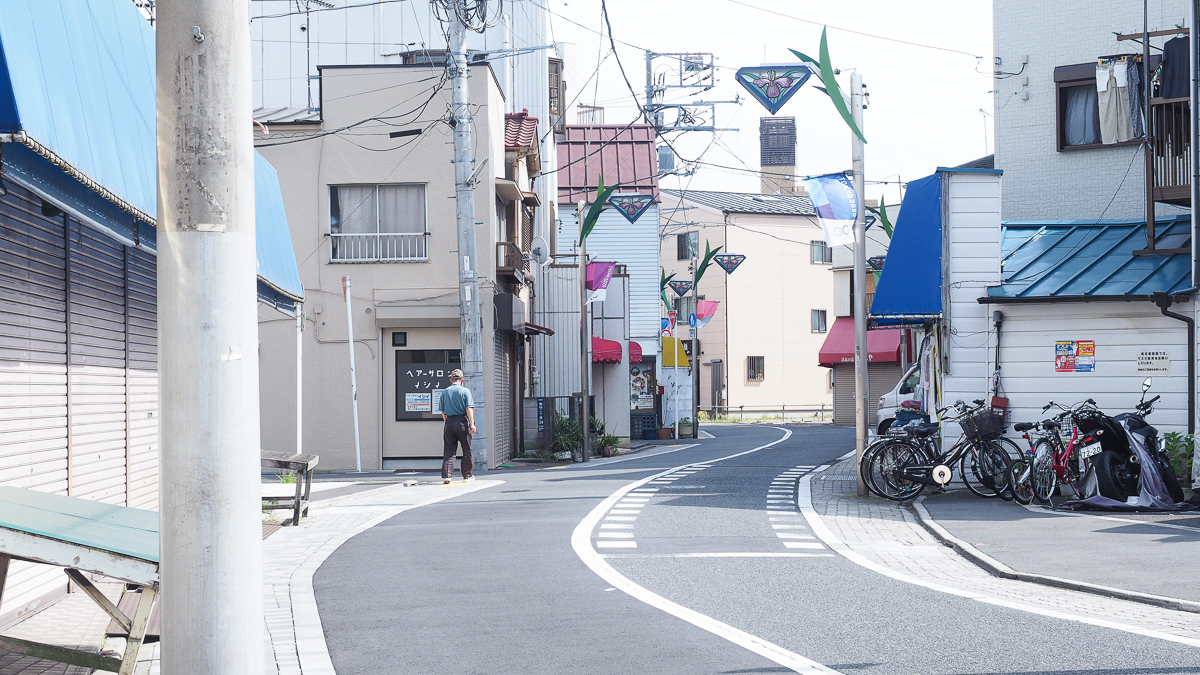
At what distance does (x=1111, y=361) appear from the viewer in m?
16.8

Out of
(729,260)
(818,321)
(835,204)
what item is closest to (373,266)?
(835,204)

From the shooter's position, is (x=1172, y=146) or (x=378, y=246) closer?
(x=1172, y=146)

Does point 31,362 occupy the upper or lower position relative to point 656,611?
upper

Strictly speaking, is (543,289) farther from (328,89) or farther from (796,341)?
(796,341)

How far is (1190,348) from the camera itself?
16.3 metres

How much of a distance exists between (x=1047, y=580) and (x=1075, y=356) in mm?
8238

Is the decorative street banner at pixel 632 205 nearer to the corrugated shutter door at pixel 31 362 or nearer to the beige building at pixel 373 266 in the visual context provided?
the beige building at pixel 373 266

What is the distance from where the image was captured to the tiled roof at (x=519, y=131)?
2942 centimetres

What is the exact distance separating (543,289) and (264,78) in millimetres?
10414

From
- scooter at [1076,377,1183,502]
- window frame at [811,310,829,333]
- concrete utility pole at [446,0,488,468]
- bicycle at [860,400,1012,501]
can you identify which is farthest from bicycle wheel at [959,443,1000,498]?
window frame at [811,310,829,333]

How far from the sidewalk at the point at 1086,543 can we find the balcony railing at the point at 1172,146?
5.96 metres

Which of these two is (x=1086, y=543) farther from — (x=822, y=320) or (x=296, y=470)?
(x=822, y=320)

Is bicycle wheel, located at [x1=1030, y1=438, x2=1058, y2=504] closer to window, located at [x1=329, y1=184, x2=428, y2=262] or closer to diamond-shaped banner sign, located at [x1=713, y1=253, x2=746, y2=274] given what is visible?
window, located at [x1=329, y1=184, x2=428, y2=262]

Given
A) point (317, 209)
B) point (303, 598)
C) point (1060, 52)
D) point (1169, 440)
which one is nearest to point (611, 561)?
point (303, 598)
